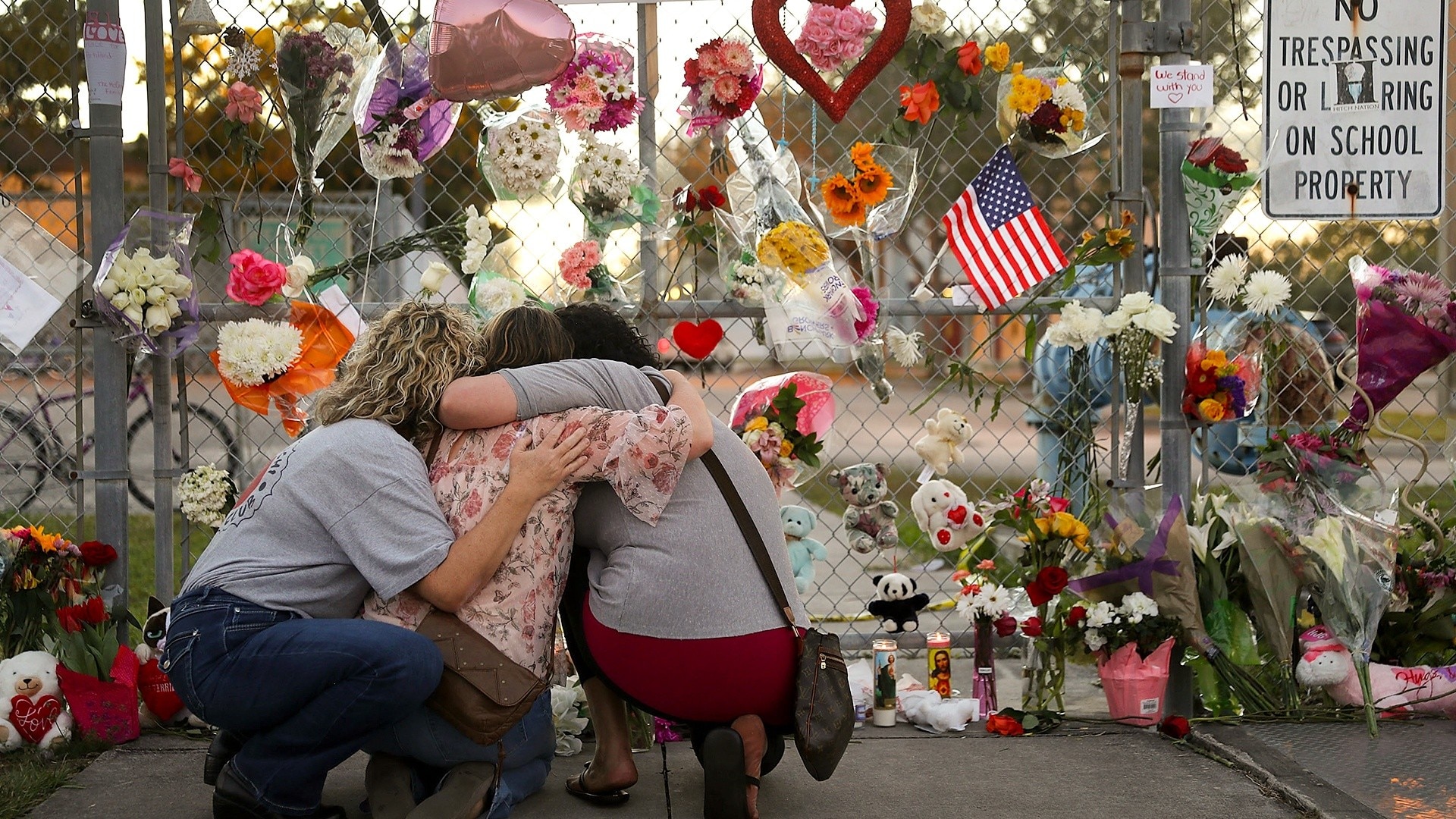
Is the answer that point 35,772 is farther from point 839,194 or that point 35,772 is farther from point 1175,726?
point 1175,726

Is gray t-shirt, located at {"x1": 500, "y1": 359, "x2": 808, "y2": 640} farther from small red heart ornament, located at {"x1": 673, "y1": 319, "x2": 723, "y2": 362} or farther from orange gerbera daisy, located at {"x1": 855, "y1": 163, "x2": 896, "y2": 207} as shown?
orange gerbera daisy, located at {"x1": 855, "y1": 163, "x2": 896, "y2": 207}

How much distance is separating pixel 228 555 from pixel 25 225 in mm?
1637

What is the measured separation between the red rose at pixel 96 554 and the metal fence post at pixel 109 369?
0.09 meters

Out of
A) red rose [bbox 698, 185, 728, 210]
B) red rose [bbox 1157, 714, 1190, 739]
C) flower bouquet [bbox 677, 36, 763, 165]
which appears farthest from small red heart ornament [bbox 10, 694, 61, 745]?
red rose [bbox 1157, 714, 1190, 739]

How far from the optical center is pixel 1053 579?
3.58m

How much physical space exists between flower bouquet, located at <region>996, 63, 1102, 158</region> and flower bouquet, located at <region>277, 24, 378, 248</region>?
6.07ft

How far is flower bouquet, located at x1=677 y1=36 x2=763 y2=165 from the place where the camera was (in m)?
3.70

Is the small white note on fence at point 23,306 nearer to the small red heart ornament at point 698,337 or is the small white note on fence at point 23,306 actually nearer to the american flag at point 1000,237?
the small red heart ornament at point 698,337

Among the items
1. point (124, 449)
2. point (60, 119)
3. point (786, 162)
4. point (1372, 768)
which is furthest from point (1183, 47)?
point (60, 119)

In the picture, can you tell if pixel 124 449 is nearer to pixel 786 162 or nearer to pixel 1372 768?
pixel 786 162

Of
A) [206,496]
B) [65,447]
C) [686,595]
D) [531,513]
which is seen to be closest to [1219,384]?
[686,595]

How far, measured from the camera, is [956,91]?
3.83 metres

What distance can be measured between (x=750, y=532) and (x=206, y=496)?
65.5 inches

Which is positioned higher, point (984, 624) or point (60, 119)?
point (60, 119)
